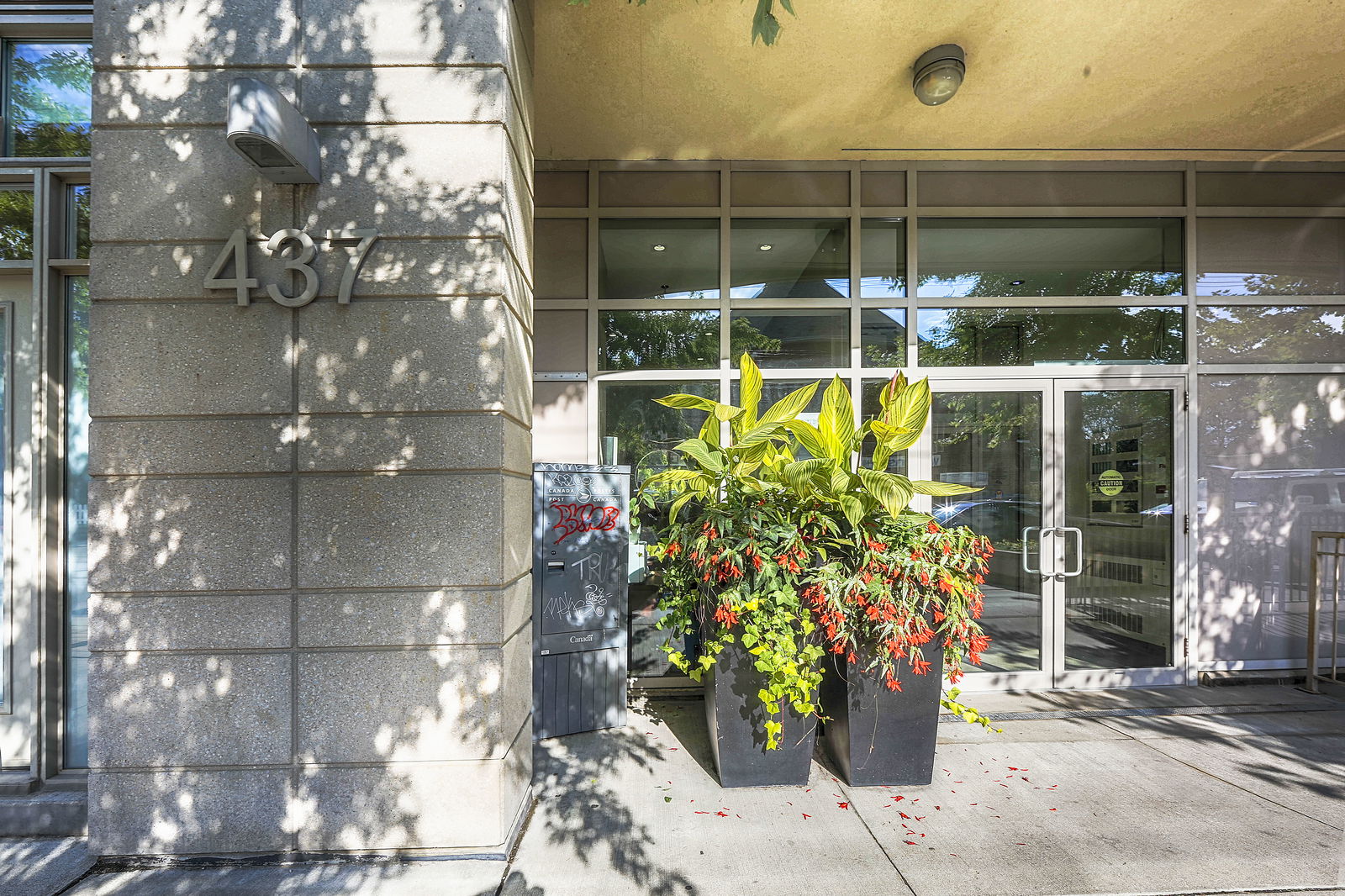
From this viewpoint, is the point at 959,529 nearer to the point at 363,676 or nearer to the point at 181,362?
the point at 363,676

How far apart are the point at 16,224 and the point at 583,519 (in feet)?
10.4

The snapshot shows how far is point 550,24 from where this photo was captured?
10.8 feet

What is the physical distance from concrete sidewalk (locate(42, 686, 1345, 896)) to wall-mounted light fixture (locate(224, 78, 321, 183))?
2.78 m

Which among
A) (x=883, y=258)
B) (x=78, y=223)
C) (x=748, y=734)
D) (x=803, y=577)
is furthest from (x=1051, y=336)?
(x=78, y=223)

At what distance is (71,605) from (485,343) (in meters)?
2.45

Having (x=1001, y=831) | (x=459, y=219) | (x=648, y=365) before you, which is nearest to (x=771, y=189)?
(x=648, y=365)

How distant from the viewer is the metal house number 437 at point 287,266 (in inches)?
100

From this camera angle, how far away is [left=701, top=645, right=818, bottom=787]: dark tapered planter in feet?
9.97

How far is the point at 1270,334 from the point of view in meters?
4.67

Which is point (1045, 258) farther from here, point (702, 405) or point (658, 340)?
point (702, 405)

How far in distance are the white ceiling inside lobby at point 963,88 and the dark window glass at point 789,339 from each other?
1174mm

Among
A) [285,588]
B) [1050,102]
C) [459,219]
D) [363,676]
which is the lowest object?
[363,676]

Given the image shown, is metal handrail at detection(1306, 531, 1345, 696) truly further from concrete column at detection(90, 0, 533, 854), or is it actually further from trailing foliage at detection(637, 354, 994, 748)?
concrete column at detection(90, 0, 533, 854)

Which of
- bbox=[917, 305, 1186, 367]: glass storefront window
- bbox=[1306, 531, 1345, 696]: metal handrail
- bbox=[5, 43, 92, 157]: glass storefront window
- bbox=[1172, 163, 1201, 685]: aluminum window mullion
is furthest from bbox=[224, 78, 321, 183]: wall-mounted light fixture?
bbox=[1306, 531, 1345, 696]: metal handrail
